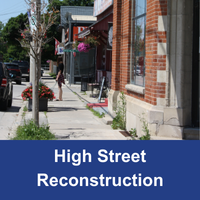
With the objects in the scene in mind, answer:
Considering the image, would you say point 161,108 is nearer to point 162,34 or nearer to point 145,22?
point 162,34

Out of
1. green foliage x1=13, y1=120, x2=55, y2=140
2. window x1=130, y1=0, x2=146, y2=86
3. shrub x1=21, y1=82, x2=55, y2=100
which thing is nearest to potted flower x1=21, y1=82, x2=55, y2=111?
shrub x1=21, y1=82, x2=55, y2=100

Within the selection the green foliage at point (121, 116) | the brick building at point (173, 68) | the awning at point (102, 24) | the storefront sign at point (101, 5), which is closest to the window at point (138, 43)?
the green foliage at point (121, 116)

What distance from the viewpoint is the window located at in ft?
27.5

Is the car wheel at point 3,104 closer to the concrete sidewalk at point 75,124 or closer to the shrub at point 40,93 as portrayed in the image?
the shrub at point 40,93

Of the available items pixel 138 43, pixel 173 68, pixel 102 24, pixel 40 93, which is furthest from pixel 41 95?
pixel 173 68

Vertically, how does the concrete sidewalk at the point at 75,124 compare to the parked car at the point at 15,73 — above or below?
below

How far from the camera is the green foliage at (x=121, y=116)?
934 centimetres

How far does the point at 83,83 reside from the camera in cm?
2117

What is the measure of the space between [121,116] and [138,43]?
1902mm

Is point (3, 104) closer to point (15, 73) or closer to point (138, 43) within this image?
point (138, 43)

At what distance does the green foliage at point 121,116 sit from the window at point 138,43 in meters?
0.54

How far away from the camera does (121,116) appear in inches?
372

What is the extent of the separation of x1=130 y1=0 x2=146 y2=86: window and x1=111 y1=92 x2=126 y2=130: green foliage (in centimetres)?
54

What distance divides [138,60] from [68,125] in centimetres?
267
